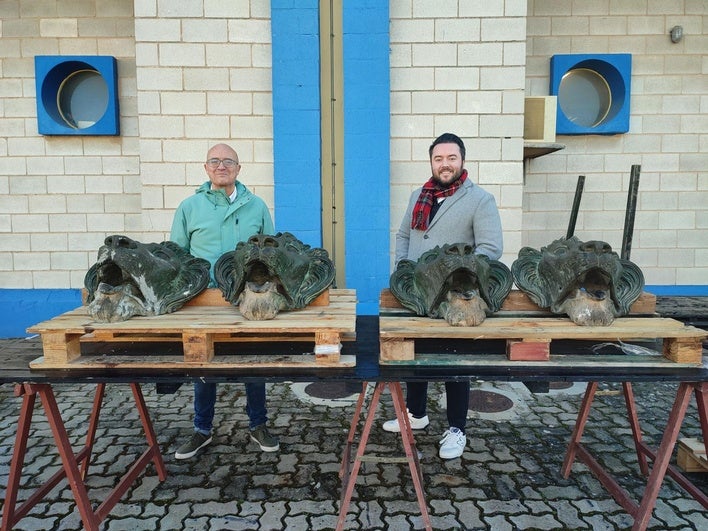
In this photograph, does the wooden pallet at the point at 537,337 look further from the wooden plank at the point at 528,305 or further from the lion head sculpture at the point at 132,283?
the lion head sculpture at the point at 132,283

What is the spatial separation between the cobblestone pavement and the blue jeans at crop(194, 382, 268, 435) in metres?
0.19

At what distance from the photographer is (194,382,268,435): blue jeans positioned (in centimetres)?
357

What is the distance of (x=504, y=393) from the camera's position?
186 inches

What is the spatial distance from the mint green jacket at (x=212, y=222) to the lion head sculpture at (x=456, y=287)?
122 centimetres

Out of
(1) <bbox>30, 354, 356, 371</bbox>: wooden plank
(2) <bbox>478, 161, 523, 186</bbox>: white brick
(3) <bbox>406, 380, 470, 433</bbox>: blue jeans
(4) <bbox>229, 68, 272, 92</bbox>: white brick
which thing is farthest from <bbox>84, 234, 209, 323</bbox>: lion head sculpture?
(2) <bbox>478, 161, 523, 186</bbox>: white brick

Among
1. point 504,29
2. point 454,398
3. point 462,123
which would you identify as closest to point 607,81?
point 504,29

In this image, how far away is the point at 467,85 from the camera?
17.6 feet

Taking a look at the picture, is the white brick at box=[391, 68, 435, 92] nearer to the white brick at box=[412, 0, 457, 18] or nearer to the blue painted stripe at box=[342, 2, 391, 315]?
the blue painted stripe at box=[342, 2, 391, 315]

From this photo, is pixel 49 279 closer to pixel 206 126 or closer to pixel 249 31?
pixel 206 126

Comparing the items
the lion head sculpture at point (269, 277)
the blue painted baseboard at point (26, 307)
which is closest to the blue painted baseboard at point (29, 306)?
the blue painted baseboard at point (26, 307)

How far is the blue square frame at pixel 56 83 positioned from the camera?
6.11m

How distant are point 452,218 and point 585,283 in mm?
937

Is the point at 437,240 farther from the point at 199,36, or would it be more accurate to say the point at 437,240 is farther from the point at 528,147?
the point at 199,36

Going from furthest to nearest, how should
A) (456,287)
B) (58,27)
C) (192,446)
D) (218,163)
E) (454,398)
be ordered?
(58,27) → (192,446) → (454,398) → (218,163) → (456,287)
